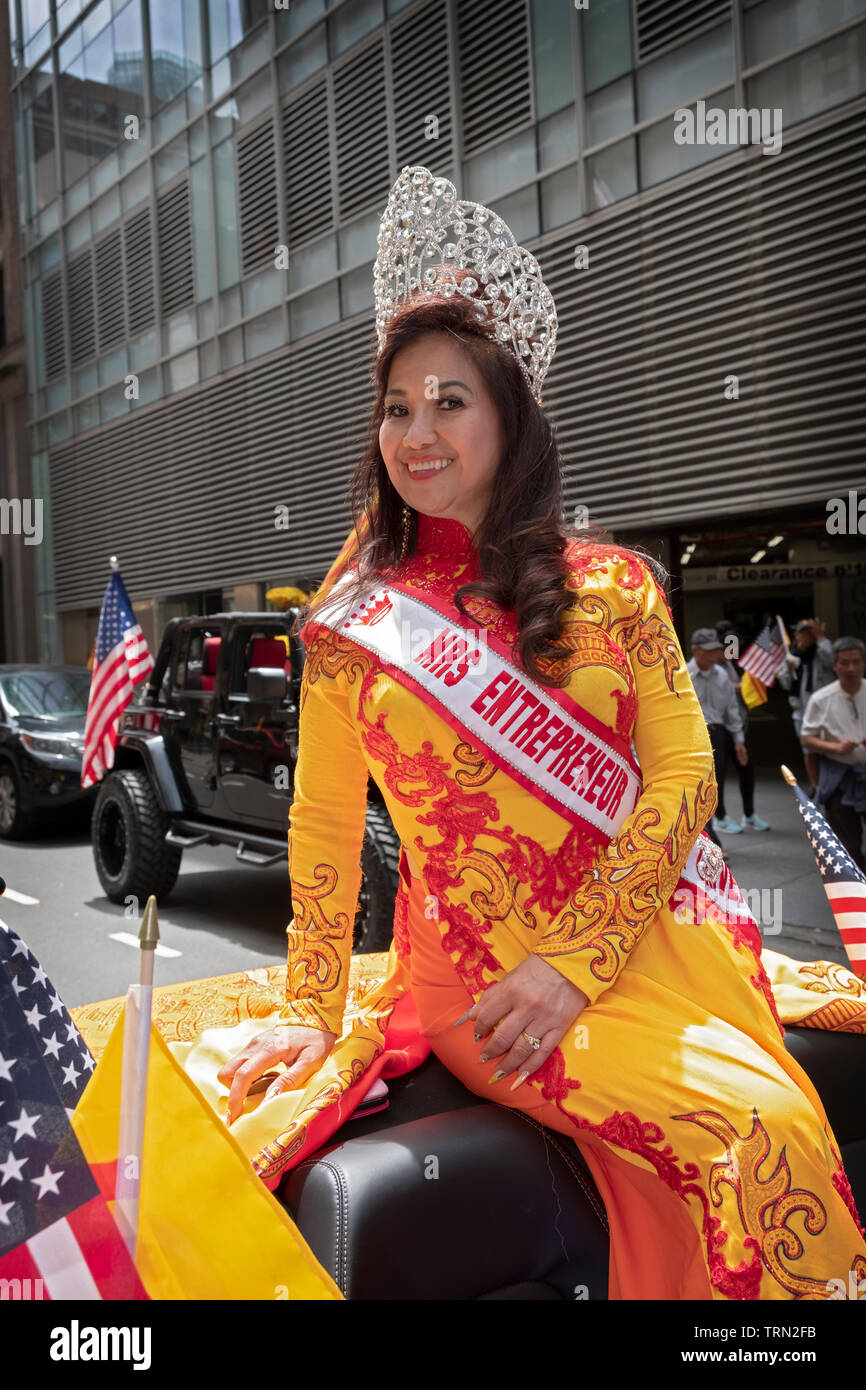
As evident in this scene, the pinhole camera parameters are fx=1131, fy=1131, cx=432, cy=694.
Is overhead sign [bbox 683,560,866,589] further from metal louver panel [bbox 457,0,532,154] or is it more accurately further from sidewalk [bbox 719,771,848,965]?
metal louver panel [bbox 457,0,532,154]

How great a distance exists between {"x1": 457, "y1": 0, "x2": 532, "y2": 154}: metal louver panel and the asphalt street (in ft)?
24.0

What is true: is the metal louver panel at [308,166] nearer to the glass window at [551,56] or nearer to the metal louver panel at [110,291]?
the glass window at [551,56]

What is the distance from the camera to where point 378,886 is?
17.7 ft

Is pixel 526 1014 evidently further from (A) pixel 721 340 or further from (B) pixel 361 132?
(B) pixel 361 132

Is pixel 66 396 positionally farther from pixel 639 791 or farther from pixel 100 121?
pixel 639 791

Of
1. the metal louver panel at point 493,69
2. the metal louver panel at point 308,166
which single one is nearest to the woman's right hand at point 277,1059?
the metal louver panel at point 493,69

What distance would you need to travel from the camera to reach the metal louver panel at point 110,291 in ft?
61.3

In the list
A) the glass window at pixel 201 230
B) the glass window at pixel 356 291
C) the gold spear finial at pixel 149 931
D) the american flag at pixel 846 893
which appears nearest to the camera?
the gold spear finial at pixel 149 931

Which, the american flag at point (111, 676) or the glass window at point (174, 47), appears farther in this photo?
the glass window at point (174, 47)

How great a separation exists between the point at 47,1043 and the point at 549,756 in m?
0.77

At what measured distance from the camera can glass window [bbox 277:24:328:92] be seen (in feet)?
44.5

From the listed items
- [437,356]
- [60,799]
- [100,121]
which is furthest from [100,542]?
[437,356]

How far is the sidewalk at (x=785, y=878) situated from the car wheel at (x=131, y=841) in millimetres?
3688

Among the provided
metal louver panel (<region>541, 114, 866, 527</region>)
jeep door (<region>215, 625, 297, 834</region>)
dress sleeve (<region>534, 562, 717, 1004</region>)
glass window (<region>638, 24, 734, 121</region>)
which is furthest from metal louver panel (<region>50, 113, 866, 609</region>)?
dress sleeve (<region>534, 562, 717, 1004</region>)
